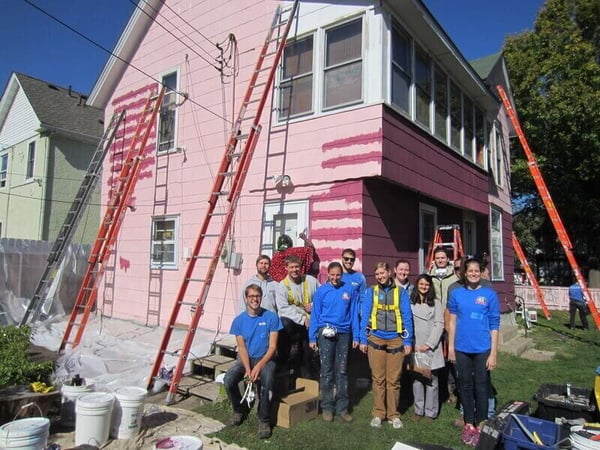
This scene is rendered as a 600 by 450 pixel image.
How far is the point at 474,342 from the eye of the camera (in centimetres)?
453

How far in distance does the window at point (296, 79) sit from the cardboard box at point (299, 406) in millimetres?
4392

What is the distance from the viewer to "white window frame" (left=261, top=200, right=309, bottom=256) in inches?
288

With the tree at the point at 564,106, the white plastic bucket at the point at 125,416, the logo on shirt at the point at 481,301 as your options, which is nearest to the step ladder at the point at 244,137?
the white plastic bucket at the point at 125,416

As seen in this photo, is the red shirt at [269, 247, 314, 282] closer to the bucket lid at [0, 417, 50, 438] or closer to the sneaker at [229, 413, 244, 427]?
the sneaker at [229, 413, 244, 427]

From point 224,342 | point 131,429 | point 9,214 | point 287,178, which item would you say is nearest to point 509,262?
point 287,178

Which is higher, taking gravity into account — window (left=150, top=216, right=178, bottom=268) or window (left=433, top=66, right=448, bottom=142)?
window (left=433, top=66, right=448, bottom=142)

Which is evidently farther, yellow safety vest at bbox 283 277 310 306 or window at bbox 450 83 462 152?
window at bbox 450 83 462 152

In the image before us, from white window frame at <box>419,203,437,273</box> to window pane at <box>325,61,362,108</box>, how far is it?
8.51 feet

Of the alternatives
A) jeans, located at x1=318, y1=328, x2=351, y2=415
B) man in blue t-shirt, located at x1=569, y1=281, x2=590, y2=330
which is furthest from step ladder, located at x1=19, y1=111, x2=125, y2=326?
man in blue t-shirt, located at x1=569, y1=281, x2=590, y2=330

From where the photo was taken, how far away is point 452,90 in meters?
9.88

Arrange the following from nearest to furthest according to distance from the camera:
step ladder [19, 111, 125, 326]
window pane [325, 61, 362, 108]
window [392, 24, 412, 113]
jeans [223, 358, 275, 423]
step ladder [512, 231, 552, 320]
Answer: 1. jeans [223, 358, 275, 423]
2. window pane [325, 61, 362, 108]
3. window [392, 24, 412, 113]
4. step ladder [19, 111, 125, 326]
5. step ladder [512, 231, 552, 320]

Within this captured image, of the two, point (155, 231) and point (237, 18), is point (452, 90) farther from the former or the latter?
point (155, 231)

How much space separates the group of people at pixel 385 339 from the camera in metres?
4.59

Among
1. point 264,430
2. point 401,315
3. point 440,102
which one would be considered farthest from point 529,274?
point 264,430
